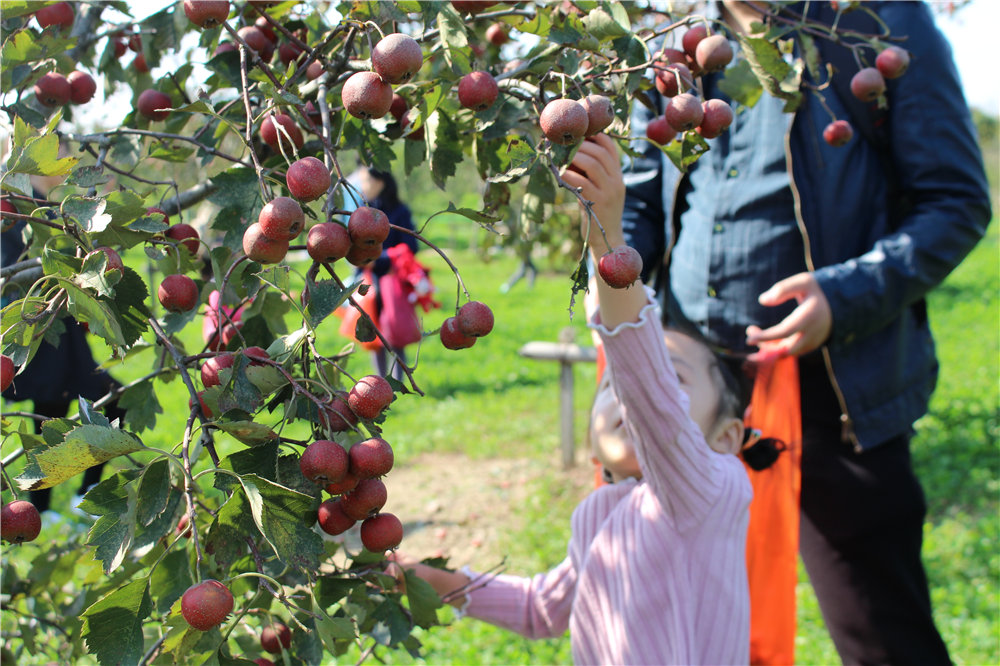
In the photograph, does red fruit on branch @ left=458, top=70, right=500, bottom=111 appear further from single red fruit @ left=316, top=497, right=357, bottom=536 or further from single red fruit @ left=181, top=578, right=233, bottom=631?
single red fruit @ left=181, top=578, right=233, bottom=631

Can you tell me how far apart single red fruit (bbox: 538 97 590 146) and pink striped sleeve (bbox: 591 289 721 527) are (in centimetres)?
50

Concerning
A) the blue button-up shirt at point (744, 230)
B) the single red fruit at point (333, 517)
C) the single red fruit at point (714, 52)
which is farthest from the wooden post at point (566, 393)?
the single red fruit at point (333, 517)

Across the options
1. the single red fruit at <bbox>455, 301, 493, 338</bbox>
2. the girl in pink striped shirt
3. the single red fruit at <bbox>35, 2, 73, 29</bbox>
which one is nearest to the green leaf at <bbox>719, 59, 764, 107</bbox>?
the girl in pink striped shirt

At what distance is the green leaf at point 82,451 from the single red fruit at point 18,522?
15 cm

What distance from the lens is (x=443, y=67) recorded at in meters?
0.99

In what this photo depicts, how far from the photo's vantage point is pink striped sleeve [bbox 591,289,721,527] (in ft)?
4.29

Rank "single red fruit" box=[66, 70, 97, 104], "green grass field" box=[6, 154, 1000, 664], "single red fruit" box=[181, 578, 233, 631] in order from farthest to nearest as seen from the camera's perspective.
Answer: "green grass field" box=[6, 154, 1000, 664]
"single red fruit" box=[66, 70, 97, 104]
"single red fruit" box=[181, 578, 233, 631]

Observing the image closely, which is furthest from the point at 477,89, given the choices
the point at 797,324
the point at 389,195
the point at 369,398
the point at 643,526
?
the point at 389,195

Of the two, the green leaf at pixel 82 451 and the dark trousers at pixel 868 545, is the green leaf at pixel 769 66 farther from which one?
the dark trousers at pixel 868 545

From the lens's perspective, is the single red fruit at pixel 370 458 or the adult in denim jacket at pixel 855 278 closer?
the single red fruit at pixel 370 458

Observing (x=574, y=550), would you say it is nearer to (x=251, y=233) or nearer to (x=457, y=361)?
(x=251, y=233)

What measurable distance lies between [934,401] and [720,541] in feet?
16.7

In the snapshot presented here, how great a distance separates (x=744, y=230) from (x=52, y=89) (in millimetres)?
1373

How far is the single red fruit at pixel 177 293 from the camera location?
0.93 metres
